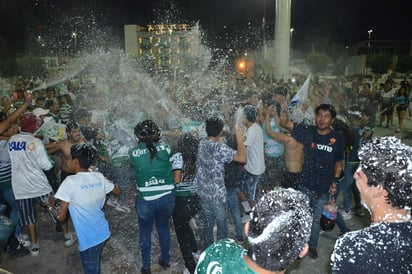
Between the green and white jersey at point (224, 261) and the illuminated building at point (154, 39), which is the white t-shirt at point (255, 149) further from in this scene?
the illuminated building at point (154, 39)

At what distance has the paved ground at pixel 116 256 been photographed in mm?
4250

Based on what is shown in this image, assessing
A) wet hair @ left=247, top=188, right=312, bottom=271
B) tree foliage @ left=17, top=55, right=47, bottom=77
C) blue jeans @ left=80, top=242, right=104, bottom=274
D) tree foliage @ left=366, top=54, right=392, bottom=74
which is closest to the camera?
wet hair @ left=247, top=188, right=312, bottom=271

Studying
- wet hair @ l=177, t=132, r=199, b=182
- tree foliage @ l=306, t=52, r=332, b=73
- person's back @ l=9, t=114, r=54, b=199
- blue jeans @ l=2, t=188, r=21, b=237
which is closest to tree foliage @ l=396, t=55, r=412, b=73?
tree foliage @ l=306, t=52, r=332, b=73

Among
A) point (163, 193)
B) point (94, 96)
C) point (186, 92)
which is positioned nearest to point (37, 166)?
point (163, 193)

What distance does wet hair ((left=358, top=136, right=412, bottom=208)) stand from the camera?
5.55 ft

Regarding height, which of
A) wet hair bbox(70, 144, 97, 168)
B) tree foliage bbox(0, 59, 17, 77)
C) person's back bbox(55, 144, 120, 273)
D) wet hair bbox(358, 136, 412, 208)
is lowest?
person's back bbox(55, 144, 120, 273)

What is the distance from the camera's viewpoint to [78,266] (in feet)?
14.3

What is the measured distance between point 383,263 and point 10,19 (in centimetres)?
3320

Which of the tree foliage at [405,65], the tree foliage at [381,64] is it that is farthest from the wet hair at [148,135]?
the tree foliage at [381,64]

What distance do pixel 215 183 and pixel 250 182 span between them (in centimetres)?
154

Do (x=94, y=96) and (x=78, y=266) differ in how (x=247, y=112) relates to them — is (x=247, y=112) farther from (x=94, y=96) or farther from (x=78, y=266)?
(x=94, y=96)

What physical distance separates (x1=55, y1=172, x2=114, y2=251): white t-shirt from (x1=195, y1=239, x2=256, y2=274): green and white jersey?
1.89 metres

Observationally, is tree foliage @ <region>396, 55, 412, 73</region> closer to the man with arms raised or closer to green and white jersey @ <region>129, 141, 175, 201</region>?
the man with arms raised

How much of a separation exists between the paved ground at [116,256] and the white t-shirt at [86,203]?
1.14 m
